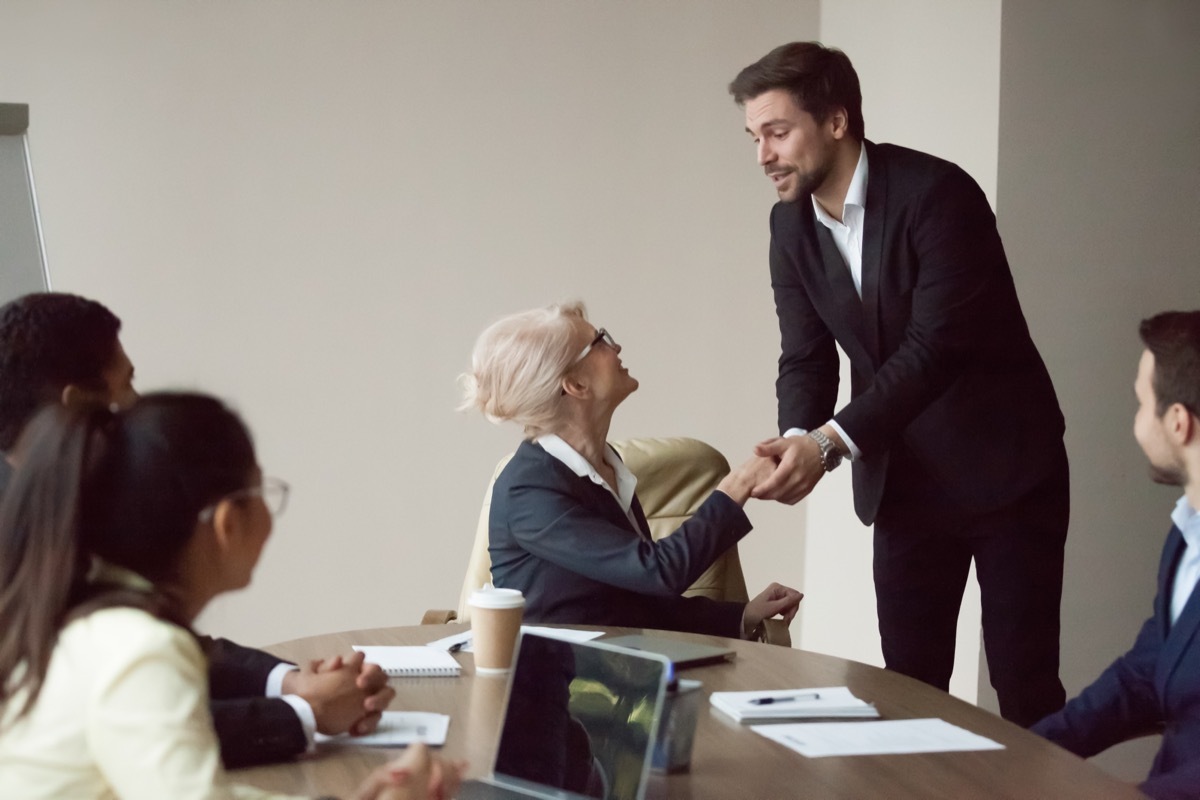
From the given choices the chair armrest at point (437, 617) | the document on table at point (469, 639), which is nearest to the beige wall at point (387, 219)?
the chair armrest at point (437, 617)

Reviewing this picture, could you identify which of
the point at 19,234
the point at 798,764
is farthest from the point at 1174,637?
the point at 19,234

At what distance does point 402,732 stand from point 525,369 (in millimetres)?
917

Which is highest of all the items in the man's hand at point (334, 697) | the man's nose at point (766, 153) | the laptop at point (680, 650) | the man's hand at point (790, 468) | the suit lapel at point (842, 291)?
the man's nose at point (766, 153)

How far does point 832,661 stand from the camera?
72.1 inches

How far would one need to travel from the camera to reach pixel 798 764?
4.38 ft

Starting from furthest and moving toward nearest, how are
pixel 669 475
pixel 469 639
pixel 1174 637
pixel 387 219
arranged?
pixel 387 219
pixel 669 475
pixel 469 639
pixel 1174 637

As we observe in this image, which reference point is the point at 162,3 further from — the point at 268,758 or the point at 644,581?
the point at 268,758

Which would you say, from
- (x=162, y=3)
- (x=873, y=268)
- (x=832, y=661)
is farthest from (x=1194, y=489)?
(x=162, y=3)

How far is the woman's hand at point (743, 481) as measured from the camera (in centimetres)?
216

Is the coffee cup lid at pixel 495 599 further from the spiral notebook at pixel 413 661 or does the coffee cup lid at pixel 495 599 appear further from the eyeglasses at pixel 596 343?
the eyeglasses at pixel 596 343

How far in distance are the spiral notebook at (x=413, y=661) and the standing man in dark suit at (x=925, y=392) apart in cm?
85

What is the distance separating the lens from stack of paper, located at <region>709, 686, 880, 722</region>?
4.95ft

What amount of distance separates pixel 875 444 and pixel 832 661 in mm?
779

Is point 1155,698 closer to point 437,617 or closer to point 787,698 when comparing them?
point 787,698
